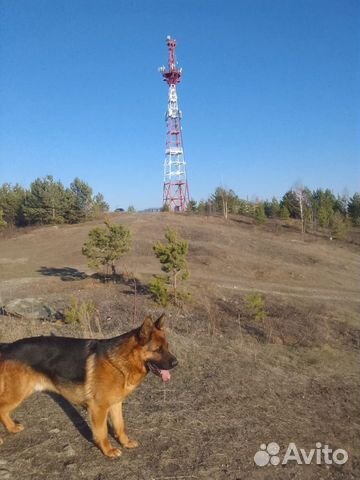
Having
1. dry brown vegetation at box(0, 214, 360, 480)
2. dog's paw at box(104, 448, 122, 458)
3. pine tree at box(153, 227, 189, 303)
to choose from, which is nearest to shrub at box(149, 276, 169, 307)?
dry brown vegetation at box(0, 214, 360, 480)

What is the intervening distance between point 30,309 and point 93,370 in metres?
8.85

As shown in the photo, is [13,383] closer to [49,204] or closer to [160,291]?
[160,291]

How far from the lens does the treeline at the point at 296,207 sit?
44.6 metres

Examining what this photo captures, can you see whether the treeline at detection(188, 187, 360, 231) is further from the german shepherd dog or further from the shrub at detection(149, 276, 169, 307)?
the german shepherd dog

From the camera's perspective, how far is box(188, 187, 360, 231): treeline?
4459 centimetres

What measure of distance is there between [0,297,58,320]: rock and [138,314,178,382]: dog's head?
24.0ft

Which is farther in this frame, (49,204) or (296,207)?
(296,207)

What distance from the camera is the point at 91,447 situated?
389 cm

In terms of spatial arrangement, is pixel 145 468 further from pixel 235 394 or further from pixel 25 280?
Answer: pixel 25 280

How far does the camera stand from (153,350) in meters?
3.69

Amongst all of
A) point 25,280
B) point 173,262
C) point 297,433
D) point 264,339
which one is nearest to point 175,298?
point 173,262
